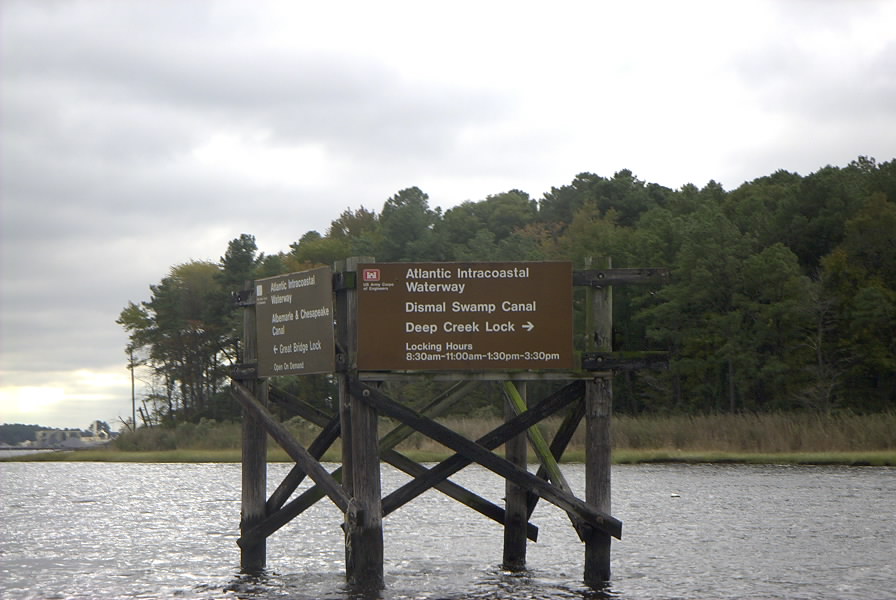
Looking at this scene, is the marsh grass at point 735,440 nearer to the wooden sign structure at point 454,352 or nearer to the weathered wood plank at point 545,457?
the weathered wood plank at point 545,457

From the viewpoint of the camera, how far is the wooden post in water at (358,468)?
64.3ft

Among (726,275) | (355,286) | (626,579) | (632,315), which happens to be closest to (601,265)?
(355,286)

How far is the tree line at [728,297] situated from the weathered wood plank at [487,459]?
62.7 meters

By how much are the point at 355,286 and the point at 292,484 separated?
410 centimetres

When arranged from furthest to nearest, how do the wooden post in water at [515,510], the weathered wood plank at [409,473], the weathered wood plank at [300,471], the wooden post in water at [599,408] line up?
the wooden post in water at [515,510]
the weathered wood plank at [300,471]
the weathered wood plank at [409,473]
the wooden post in water at [599,408]

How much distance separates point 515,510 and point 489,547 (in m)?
6.22

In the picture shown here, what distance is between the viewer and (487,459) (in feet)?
64.7

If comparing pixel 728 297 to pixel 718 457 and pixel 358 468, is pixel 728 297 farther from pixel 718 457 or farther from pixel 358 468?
pixel 358 468

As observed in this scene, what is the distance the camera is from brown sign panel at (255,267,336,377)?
20109 millimetres

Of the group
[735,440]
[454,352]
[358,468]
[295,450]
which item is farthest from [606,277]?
[735,440]

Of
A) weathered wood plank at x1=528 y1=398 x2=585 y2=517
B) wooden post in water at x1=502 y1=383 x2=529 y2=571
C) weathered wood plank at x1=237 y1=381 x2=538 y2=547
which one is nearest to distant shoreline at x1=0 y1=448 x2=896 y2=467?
wooden post in water at x1=502 y1=383 x2=529 y2=571

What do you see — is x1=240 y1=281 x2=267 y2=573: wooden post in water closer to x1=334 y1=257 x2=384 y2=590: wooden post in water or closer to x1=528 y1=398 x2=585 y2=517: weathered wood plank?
x1=334 y1=257 x2=384 y2=590: wooden post in water

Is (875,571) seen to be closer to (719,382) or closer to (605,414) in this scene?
(605,414)

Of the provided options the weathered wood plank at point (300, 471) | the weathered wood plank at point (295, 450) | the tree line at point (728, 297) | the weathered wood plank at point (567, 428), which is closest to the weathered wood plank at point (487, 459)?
the weathered wood plank at point (567, 428)
